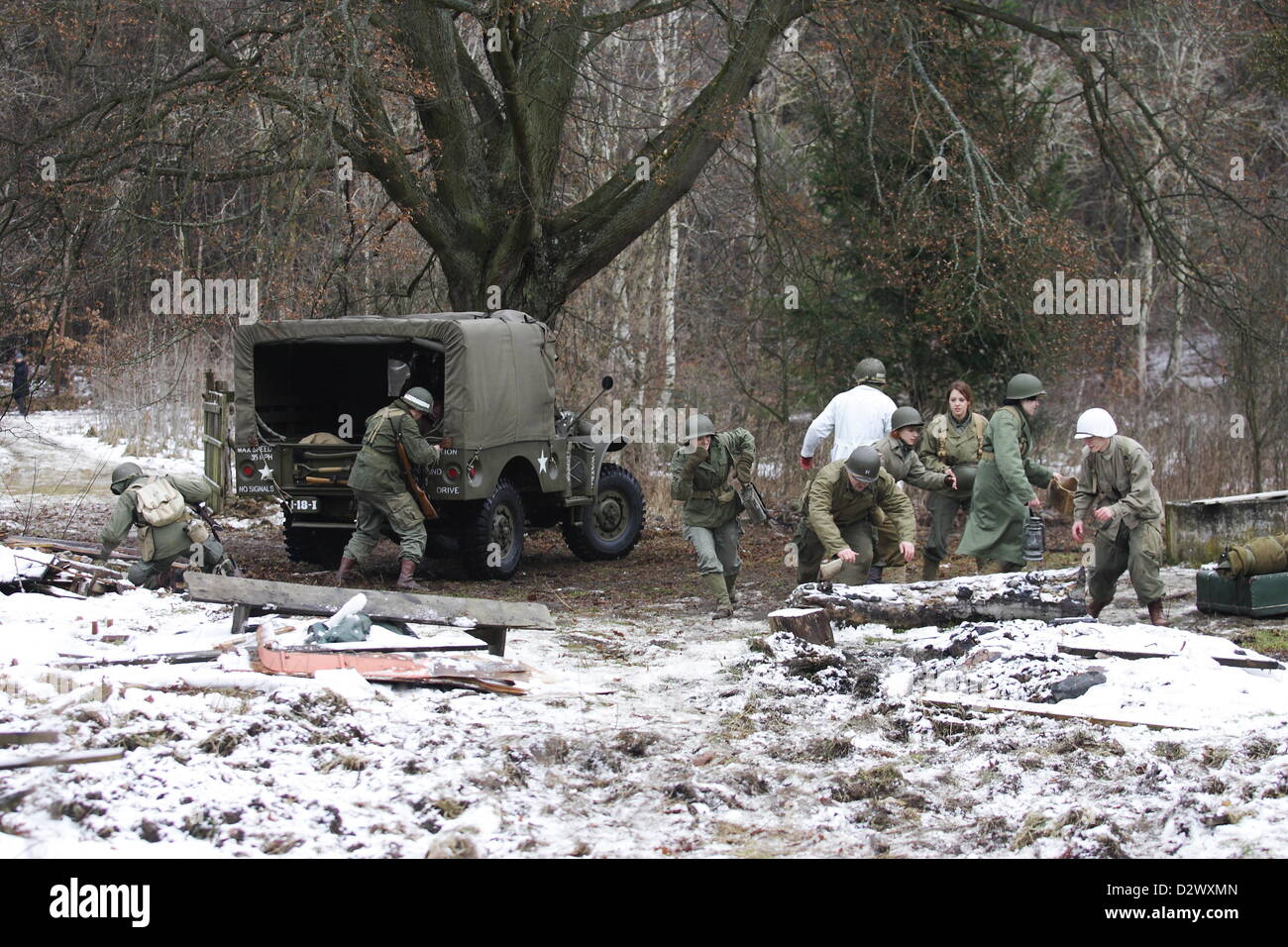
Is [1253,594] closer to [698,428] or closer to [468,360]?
[698,428]

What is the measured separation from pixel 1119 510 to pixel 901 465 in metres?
1.98

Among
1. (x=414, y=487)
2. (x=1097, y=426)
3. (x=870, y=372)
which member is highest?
(x=870, y=372)

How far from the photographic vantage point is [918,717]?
274 inches

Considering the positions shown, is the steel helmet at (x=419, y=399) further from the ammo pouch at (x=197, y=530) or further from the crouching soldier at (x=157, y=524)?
the ammo pouch at (x=197, y=530)

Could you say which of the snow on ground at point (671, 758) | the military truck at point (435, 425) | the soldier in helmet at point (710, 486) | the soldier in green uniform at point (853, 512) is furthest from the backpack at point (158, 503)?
the soldier in green uniform at point (853, 512)

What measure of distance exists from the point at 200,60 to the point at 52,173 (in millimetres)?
1686

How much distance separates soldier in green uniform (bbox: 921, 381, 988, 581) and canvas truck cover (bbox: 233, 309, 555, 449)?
12.8 feet

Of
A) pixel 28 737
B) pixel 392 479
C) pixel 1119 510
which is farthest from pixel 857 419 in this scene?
pixel 28 737

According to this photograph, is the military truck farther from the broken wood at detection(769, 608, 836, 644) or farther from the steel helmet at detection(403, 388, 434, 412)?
the broken wood at detection(769, 608, 836, 644)

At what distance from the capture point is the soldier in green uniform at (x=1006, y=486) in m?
10.5

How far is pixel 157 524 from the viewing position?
10.9 meters

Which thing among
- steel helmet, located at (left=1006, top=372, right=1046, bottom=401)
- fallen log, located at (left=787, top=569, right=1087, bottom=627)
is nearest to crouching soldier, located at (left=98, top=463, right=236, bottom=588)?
fallen log, located at (left=787, top=569, right=1087, bottom=627)

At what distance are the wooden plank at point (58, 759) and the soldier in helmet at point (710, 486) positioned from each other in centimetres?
578

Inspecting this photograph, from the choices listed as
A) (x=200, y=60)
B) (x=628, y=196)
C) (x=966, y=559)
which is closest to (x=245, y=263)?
(x=200, y=60)
